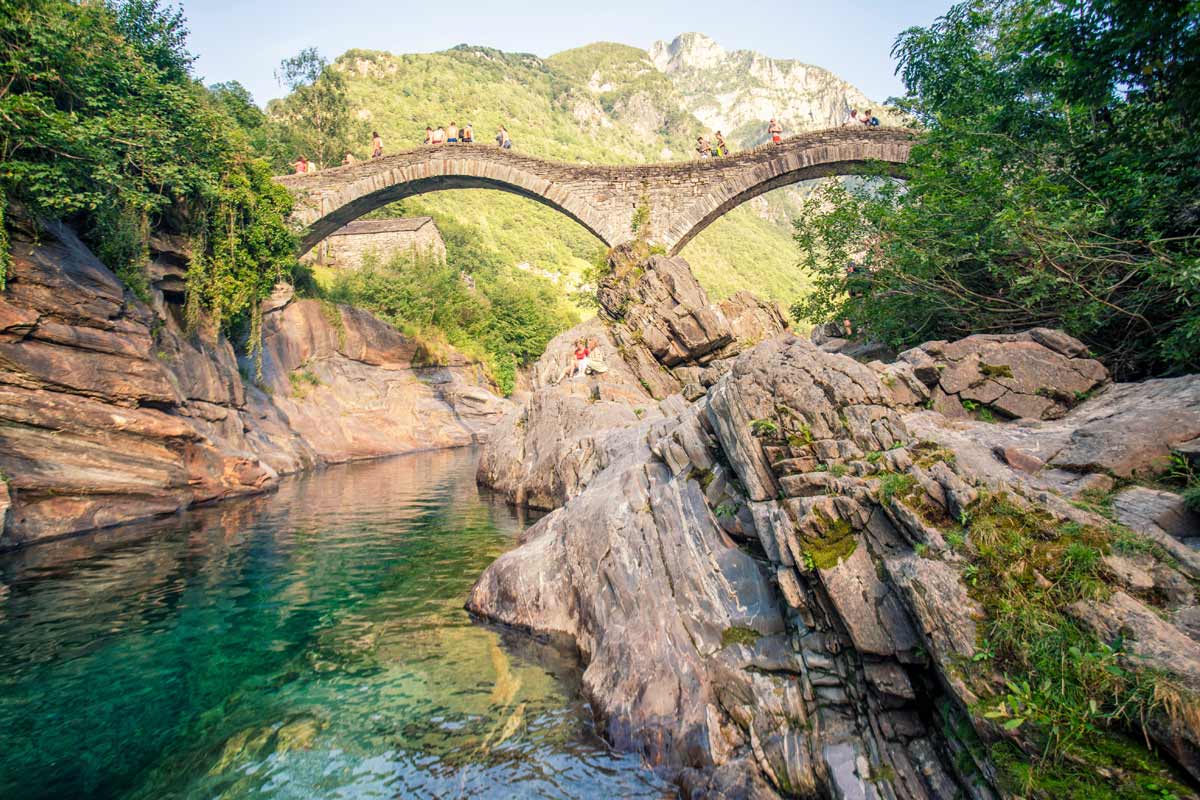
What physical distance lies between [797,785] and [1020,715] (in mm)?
1584

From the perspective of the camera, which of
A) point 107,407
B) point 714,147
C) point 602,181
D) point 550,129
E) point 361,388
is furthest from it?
point 550,129

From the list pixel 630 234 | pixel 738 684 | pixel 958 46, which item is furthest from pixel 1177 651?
pixel 630 234

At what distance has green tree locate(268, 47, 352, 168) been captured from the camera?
4184 cm

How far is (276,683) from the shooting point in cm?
641

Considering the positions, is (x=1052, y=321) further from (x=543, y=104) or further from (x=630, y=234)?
(x=543, y=104)

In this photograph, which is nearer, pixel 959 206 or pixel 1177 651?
pixel 1177 651

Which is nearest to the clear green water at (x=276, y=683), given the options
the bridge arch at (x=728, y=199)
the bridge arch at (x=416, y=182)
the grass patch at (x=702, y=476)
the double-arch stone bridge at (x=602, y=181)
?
the grass patch at (x=702, y=476)

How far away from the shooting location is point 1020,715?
3406mm

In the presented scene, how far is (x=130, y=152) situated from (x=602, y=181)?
55.1 feet

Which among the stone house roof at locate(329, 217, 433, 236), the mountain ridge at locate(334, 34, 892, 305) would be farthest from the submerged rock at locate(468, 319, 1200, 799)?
the stone house roof at locate(329, 217, 433, 236)

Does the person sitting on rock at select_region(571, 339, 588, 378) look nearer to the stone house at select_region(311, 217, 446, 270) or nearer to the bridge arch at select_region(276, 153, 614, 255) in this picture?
the bridge arch at select_region(276, 153, 614, 255)

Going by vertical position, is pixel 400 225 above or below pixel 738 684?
above

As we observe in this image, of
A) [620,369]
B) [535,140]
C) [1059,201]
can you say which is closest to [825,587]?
[1059,201]

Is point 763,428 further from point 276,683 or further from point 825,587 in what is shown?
point 276,683
